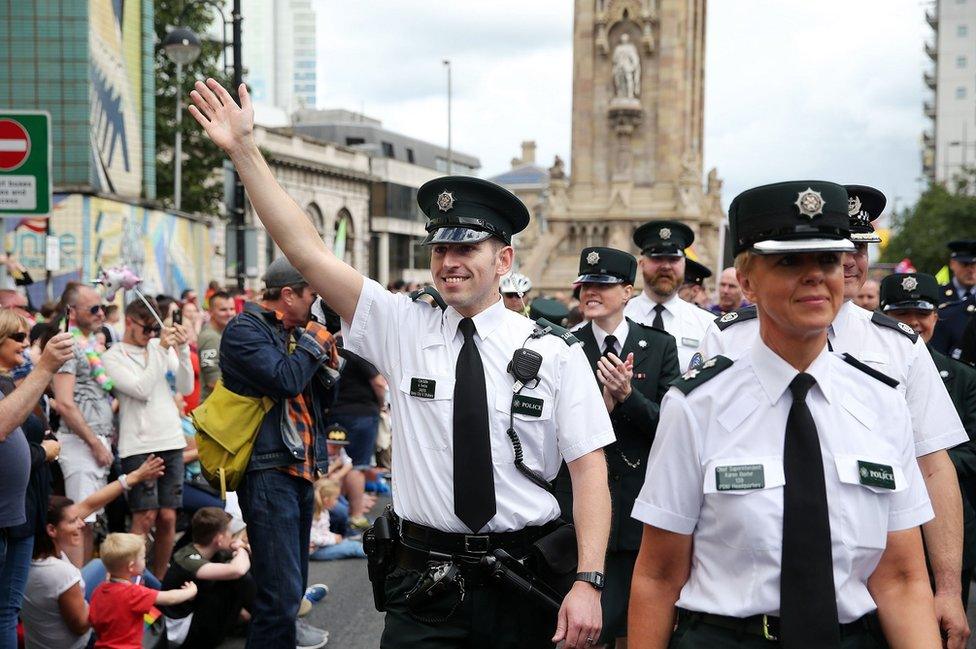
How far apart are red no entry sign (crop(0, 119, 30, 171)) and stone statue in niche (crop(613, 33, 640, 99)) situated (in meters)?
34.5

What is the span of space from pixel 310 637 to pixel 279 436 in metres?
1.87

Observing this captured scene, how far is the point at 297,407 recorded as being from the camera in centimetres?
610

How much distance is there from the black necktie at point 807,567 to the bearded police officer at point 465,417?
107 cm

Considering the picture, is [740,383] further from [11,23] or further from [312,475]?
[11,23]

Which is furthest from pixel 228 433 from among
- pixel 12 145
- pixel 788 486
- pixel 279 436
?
pixel 788 486

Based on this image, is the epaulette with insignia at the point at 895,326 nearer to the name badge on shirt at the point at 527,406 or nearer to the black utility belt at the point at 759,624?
the name badge on shirt at the point at 527,406

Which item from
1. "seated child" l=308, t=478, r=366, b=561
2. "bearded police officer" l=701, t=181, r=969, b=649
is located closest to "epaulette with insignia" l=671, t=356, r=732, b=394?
"bearded police officer" l=701, t=181, r=969, b=649

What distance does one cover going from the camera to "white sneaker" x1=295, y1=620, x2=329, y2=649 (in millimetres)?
7176

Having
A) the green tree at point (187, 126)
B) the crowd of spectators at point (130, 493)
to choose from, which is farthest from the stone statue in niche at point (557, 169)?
the crowd of spectators at point (130, 493)

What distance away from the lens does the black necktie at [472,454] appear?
391 centimetres

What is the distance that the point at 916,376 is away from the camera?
426 cm

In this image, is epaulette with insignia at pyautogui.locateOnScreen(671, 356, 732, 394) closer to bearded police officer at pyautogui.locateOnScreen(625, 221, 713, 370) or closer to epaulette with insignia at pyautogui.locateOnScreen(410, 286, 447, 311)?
epaulette with insignia at pyautogui.locateOnScreen(410, 286, 447, 311)

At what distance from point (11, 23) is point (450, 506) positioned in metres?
22.2

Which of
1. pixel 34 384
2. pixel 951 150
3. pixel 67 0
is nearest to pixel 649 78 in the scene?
pixel 67 0
